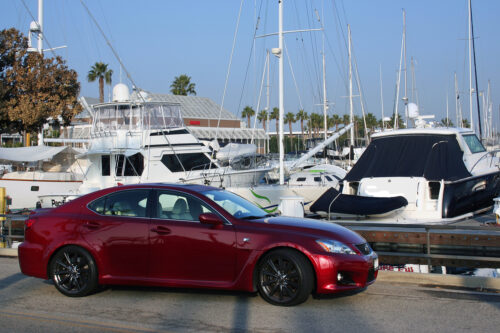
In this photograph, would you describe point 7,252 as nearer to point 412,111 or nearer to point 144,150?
point 144,150

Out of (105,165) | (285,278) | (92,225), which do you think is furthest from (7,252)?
(105,165)

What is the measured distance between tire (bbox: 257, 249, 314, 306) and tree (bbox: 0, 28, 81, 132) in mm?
22508

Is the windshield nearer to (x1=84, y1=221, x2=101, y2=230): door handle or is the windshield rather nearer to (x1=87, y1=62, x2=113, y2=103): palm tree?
(x1=84, y1=221, x2=101, y2=230): door handle

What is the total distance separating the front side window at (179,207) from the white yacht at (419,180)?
6902 millimetres

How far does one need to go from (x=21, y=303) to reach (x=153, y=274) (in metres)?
1.82

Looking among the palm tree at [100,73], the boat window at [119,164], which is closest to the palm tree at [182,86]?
the palm tree at [100,73]

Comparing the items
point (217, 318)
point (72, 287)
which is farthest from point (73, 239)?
point (217, 318)

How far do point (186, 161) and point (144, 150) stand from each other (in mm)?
1956

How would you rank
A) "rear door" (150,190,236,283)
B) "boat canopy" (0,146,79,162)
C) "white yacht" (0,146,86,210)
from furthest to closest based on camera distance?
"boat canopy" (0,146,79,162) → "white yacht" (0,146,86,210) → "rear door" (150,190,236,283)

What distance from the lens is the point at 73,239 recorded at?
7.77 meters

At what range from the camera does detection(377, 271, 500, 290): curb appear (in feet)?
26.8

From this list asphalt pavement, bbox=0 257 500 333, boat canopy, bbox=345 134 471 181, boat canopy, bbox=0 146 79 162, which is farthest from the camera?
boat canopy, bbox=0 146 79 162

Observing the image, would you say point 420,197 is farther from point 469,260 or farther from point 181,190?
point 181,190

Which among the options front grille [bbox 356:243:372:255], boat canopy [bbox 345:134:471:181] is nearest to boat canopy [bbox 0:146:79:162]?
boat canopy [bbox 345:134:471:181]
